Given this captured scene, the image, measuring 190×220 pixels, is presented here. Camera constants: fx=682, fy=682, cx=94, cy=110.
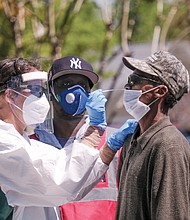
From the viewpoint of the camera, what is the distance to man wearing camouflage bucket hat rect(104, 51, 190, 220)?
3.09 m

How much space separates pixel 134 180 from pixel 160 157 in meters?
0.18

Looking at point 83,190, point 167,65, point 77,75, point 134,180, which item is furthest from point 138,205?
point 77,75

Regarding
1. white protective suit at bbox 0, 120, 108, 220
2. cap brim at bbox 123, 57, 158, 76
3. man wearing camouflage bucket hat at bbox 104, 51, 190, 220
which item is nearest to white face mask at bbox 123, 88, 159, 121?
man wearing camouflage bucket hat at bbox 104, 51, 190, 220

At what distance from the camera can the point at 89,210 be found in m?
3.84

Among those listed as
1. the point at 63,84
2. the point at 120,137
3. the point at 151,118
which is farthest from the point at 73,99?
the point at 151,118

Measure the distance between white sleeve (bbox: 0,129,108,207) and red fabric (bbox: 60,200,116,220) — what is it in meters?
0.29

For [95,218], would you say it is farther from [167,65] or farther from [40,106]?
[167,65]

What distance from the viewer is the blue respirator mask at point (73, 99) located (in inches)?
153

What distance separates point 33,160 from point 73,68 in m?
0.83

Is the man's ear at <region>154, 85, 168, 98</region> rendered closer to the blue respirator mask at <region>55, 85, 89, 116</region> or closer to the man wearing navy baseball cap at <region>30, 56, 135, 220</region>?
the man wearing navy baseball cap at <region>30, 56, 135, 220</region>

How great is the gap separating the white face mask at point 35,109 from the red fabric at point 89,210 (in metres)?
0.51

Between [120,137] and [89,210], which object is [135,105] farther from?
[89,210]

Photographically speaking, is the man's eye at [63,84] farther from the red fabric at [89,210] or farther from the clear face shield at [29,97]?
the red fabric at [89,210]

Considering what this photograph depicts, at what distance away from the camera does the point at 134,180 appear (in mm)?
3213
